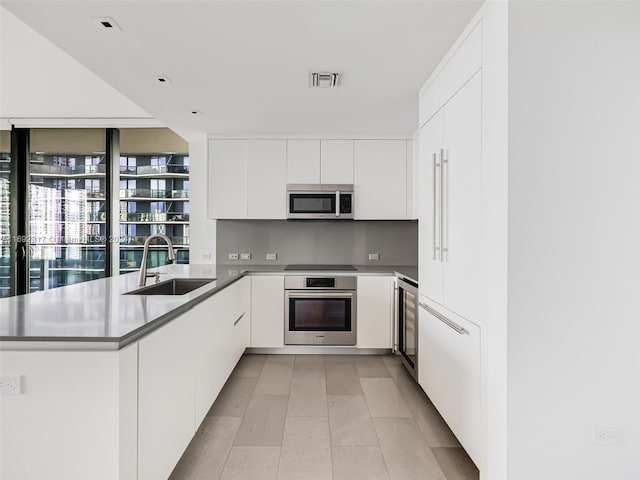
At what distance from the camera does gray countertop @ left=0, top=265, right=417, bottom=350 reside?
1301 millimetres

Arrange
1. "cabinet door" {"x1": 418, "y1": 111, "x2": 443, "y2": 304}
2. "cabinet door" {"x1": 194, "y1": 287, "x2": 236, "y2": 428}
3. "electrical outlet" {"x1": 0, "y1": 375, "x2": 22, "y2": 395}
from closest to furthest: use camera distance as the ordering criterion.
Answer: "electrical outlet" {"x1": 0, "y1": 375, "x2": 22, "y2": 395} → "cabinet door" {"x1": 194, "y1": 287, "x2": 236, "y2": 428} → "cabinet door" {"x1": 418, "y1": 111, "x2": 443, "y2": 304}

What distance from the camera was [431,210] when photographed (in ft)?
8.64

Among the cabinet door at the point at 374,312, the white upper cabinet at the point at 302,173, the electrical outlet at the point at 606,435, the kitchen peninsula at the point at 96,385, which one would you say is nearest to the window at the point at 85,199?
the white upper cabinet at the point at 302,173

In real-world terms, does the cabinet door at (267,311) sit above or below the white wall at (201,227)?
below

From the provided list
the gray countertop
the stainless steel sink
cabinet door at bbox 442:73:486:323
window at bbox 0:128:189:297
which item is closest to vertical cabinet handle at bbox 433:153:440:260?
cabinet door at bbox 442:73:486:323

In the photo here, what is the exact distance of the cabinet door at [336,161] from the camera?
14.0ft

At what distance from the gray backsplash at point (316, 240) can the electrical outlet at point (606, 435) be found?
3.08 m

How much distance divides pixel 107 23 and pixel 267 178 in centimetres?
239

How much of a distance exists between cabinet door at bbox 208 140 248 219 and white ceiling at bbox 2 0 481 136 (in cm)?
85

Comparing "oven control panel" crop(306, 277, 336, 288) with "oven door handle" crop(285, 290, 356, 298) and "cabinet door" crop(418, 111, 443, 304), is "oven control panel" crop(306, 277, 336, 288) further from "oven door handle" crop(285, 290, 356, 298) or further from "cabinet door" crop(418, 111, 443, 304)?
"cabinet door" crop(418, 111, 443, 304)

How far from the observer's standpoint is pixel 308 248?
15.4 feet

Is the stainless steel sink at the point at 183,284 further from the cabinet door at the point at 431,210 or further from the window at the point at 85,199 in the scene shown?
the window at the point at 85,199

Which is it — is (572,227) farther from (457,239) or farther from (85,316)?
(85,316)

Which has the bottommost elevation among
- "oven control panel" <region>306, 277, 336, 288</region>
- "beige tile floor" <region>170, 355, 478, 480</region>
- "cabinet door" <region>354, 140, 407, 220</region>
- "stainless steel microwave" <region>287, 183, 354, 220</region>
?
"beige tile floor" <region>170, 355, 478, 480</region>
